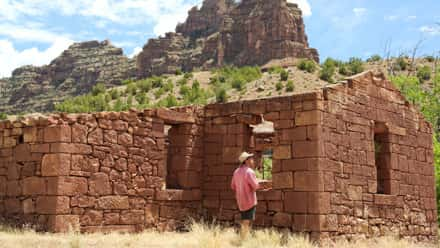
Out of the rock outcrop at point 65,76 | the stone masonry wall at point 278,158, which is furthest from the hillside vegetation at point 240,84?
the rock outcrop at point 65,76

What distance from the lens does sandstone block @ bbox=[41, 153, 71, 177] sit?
9.38 m

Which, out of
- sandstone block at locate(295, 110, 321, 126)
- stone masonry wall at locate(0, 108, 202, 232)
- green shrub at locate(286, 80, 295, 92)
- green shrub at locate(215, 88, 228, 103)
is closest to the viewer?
stone masonry wall at locate(0, 108, 202, 232)

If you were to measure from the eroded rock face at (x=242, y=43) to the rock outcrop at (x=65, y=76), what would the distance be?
17.9 ft

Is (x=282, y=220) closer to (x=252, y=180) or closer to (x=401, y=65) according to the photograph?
(x=252, y=180)

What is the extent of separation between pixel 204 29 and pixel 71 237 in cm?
8365

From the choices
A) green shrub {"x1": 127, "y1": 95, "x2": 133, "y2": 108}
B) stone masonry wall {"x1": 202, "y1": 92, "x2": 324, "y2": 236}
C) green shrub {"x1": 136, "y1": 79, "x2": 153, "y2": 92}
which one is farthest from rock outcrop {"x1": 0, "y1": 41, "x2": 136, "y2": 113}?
stone masonry wall {"x1": 202, "y1": 92, "x2": 324, "y2": 236}

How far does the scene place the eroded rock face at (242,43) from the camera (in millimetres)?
65062

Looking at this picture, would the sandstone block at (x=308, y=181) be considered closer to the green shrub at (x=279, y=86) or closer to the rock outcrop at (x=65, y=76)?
the green shrub at (x=279, y=86)

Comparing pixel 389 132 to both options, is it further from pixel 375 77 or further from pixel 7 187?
pixel 7 187

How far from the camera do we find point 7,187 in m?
10.2

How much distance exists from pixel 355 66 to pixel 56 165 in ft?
117

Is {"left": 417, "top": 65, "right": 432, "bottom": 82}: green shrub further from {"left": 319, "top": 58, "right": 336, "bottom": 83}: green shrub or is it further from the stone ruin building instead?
the stone ruin building

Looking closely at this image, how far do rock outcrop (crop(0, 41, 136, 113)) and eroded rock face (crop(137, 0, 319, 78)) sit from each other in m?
5.47

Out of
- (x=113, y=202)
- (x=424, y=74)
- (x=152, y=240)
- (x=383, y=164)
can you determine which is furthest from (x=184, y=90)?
(x=152, y=240)
